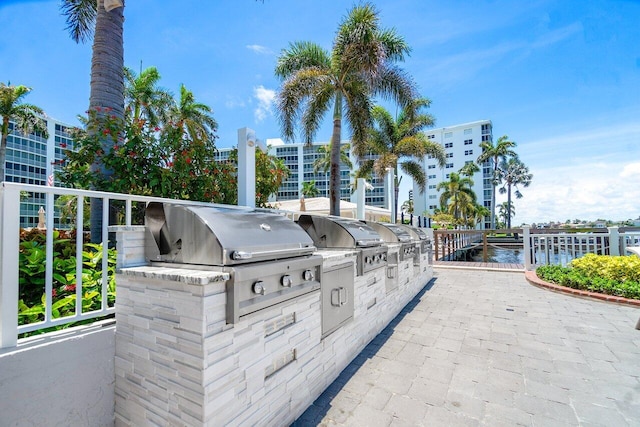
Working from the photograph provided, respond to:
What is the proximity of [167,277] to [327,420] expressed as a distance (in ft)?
4.98

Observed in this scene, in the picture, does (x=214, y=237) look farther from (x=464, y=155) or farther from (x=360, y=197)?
(x=464, y=155)

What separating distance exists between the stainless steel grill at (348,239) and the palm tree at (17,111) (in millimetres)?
22651

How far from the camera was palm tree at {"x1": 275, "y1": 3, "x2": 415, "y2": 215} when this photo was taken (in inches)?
322

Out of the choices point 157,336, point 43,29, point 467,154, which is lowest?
point 157,336

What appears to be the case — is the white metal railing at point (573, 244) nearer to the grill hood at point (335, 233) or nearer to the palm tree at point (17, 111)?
the grill hood at point (335, 233)

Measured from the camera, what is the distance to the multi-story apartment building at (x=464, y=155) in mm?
50375

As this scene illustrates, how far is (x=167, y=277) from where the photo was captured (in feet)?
4.96

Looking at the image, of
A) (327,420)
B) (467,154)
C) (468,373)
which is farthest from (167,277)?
(467,154)

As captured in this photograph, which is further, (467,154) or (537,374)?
(467,154)

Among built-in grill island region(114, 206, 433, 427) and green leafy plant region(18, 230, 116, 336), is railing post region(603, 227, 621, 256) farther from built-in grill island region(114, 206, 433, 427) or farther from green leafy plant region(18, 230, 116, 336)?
green leafy plant region(18, 230, 116, 336)

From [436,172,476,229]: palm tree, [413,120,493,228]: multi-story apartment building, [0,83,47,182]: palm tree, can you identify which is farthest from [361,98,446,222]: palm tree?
[413,120,493,228]: multi-story apartment building

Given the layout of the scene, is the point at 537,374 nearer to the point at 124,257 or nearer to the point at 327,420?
the point at 327,420

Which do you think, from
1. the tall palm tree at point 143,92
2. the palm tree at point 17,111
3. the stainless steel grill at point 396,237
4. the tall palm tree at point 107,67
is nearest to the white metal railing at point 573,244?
the stainless steel grill at point 396,237

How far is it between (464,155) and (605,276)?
52.4m
